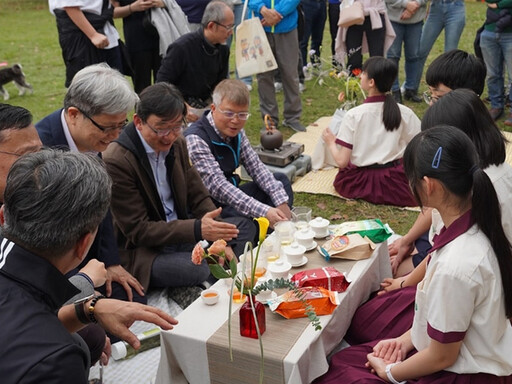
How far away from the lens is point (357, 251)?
115 inches

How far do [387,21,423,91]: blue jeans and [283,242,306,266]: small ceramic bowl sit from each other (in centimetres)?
479

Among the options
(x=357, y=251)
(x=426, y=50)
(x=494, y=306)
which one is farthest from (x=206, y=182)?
(x=426, y=50)

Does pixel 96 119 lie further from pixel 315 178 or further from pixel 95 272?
pixel 315 178

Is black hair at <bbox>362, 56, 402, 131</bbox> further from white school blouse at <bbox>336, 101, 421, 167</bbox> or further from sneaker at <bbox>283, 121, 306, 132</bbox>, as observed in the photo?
sneaker at <bbox>283, 121, 306, 132</bbox>

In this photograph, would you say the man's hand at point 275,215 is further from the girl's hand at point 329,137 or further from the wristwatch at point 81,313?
the wristwatch at point 81,313

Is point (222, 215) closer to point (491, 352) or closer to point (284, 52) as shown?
point (491, 352)

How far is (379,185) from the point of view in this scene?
4.96m

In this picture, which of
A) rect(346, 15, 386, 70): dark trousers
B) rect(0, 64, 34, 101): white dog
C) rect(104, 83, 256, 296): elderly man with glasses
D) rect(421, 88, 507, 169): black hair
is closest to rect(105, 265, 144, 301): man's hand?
rect(104, 83, 256, 296): elderly man with glasses

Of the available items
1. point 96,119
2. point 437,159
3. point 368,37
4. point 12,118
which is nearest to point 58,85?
point 368,37

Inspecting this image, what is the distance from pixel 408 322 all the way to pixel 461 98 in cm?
116

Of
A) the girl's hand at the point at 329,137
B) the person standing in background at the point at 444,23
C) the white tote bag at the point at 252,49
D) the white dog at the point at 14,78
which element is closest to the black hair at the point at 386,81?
the girl's hand at the point at 329,137

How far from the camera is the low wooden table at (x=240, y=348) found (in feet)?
7.48

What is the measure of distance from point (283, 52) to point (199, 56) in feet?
4.98

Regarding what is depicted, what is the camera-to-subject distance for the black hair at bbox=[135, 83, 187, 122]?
330 cm
